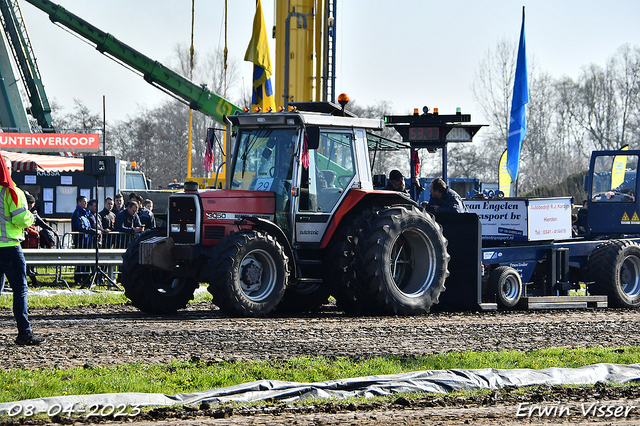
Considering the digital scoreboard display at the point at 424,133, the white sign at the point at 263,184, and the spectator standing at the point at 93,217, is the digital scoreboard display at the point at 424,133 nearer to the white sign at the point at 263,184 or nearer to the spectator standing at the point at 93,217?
the white sign at the point at 263,184

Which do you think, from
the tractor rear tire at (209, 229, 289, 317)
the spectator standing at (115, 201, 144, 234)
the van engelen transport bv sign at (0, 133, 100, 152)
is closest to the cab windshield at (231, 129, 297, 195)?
the tractor rear tire at (209, 229, 289, 317)

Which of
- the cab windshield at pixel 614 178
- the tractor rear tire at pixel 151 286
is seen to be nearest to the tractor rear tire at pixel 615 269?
the cab windshield at pixel 614 178

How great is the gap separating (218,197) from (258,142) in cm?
104

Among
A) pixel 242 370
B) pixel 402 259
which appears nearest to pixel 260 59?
pixel 402 259

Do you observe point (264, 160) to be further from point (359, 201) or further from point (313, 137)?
point (359, 201)

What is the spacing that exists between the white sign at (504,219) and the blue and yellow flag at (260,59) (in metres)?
8.44

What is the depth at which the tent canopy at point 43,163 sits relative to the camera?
78.5ft

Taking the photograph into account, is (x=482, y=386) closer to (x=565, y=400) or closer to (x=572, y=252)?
(x=565, y=400)

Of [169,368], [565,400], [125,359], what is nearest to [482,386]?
[565,400]

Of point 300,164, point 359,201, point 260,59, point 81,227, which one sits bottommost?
point 81,227

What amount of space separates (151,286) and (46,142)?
21.8 meters

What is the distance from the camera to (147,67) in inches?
1032

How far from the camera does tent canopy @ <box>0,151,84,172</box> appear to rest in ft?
78.5

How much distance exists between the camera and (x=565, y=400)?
634 cm
